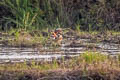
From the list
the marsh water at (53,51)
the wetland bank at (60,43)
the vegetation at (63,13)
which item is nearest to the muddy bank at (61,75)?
the wetland bank at (60,43)

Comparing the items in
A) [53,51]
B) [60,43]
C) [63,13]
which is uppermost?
[63,13]

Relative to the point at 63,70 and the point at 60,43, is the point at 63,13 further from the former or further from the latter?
the point at 63,70

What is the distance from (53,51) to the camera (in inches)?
288

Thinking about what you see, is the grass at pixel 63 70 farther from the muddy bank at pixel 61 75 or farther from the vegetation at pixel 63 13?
the vegetation at pixel 63 13

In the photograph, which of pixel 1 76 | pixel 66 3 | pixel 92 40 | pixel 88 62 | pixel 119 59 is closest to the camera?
pixel 1 76

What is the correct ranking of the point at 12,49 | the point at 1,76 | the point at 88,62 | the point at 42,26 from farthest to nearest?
the point at 42,26
the point at 12,49
the point at 88,62
the point at 1,76

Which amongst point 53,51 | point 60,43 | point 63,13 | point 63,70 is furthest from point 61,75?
point 63,13

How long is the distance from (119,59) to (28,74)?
1.70 m

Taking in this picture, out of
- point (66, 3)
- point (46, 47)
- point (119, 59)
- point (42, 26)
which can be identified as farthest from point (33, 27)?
point (119, 59)

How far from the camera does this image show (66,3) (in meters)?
12.3

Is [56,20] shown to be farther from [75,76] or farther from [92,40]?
[75,76]

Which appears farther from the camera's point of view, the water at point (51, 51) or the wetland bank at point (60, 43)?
the water at point (51, 51)

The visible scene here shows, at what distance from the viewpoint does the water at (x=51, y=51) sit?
659 cm

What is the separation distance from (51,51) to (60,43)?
39.8 inches
